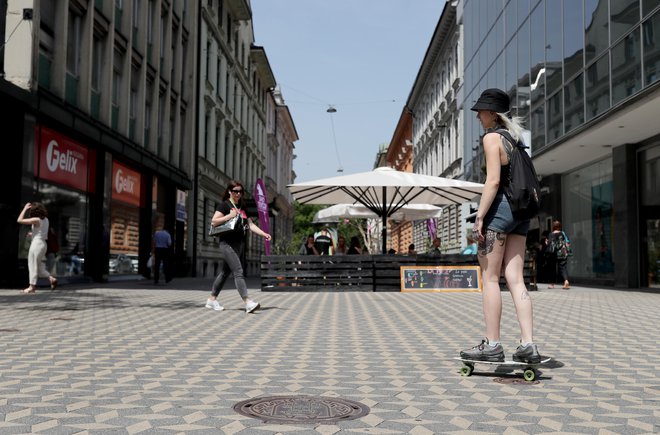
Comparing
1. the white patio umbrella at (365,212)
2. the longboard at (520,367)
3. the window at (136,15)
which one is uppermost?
the window at (136,15)

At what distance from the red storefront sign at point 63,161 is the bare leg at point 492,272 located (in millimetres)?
12615

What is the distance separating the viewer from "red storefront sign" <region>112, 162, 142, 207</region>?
20125 mm

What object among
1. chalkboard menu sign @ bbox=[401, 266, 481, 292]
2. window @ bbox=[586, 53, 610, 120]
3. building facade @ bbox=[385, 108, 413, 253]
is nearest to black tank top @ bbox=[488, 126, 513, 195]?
chalkboard menu sign @ bbox=[401, 266, 481, 292]

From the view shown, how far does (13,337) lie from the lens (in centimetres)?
661

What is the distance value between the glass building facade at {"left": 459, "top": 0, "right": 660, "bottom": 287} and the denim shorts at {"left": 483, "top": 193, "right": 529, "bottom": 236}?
9505 millimetres

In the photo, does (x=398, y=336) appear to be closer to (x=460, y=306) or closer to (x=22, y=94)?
(x=460, y=306)

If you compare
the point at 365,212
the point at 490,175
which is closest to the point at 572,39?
the point at 365,212

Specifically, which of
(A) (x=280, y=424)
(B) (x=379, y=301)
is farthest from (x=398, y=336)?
(B) (x=379, y=301)

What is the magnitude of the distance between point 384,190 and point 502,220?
11.9 m

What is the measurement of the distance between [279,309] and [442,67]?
31.4 meters

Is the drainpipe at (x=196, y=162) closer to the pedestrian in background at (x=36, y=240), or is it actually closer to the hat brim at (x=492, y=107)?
the pedestrian in background at (x=36, y=240)

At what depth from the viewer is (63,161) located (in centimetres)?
1655

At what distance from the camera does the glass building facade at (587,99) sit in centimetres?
1464

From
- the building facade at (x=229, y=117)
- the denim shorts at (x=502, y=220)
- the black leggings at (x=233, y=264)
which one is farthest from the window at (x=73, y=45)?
the denim shorts at (x=502, y=220)
